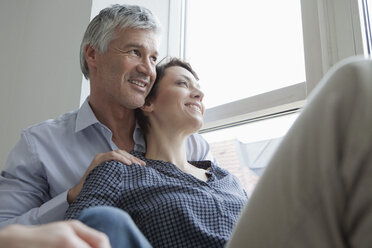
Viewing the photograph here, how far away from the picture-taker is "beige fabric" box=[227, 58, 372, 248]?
1.33ft

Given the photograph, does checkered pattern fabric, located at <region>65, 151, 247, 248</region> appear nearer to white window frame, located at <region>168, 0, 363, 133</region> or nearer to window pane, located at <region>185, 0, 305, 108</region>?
white window frame, located at <region>168, 0, 363, 133</region>

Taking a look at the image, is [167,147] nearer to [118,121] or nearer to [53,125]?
[118,121]

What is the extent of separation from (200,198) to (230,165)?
0.80m

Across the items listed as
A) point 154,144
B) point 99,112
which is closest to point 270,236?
point 154,144

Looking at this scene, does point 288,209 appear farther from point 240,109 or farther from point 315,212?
point 240,109

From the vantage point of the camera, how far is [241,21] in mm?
1853

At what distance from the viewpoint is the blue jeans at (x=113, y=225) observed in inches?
20.9

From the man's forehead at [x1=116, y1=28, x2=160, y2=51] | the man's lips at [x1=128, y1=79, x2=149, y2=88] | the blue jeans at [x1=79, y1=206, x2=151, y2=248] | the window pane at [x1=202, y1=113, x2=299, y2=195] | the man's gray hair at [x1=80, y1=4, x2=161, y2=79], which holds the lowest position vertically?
the window pane at [x1=202, y1=113, x2=299, y2=195]

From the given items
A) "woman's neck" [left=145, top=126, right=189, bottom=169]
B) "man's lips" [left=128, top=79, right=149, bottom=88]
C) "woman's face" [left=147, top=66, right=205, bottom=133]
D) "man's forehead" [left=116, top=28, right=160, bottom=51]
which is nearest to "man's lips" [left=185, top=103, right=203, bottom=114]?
"woman's face" [left=147, top=66, right=205, bottom=133]

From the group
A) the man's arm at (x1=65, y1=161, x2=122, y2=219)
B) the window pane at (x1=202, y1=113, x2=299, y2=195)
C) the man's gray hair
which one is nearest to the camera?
the man's arm at (x1=65, y1=161, x2=122, y2=219)

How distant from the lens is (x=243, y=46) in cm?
183

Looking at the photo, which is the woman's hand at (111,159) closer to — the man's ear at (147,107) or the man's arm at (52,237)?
the man's ear at (147,107)

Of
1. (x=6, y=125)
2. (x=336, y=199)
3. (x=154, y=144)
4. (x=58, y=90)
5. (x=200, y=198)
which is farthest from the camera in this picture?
(x=6, y=125)

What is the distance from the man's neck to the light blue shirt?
0.06 meters
